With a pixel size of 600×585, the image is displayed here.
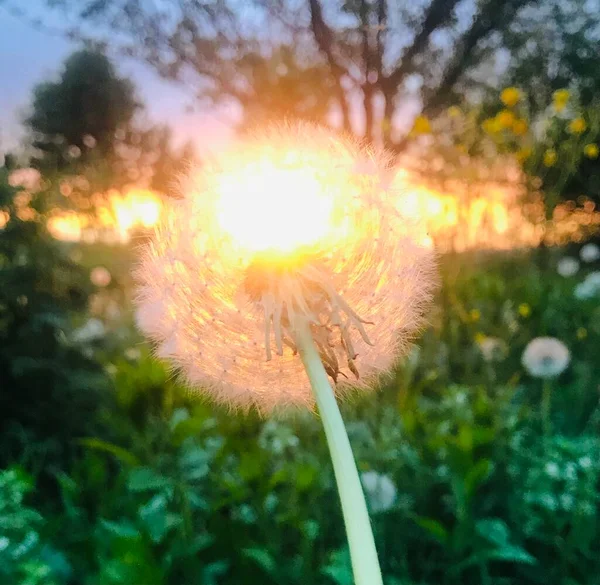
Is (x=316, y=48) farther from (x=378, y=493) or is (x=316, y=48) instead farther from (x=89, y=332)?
(x=378, y=493)

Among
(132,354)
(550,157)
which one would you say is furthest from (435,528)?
(550,157)

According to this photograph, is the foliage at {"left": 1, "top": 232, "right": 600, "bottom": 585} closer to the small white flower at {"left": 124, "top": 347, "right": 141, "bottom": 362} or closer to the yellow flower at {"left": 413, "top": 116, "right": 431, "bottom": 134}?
the small white flower at {"left": 124, "top": 347, "right": 141, "bottom": 362}

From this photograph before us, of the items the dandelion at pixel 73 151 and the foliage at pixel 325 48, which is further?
the dandelion at pixel 73 151

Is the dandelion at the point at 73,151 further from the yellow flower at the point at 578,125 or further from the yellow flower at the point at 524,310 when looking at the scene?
the yellow flower at the point at 578,125

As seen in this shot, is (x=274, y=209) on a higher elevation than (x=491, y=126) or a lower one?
lower

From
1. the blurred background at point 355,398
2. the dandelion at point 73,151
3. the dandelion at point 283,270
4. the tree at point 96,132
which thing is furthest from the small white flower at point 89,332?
the dandelion at point 283,270

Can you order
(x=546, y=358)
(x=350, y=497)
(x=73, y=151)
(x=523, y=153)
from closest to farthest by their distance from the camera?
(x=350, y=497)
(x=546, y=358)
(x=73, y=151)
(x=523, y=153)

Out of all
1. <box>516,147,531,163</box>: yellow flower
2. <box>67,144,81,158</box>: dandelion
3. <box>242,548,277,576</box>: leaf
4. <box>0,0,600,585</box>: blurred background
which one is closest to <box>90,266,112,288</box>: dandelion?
<box>0,0,600,585</box>: blurred background
